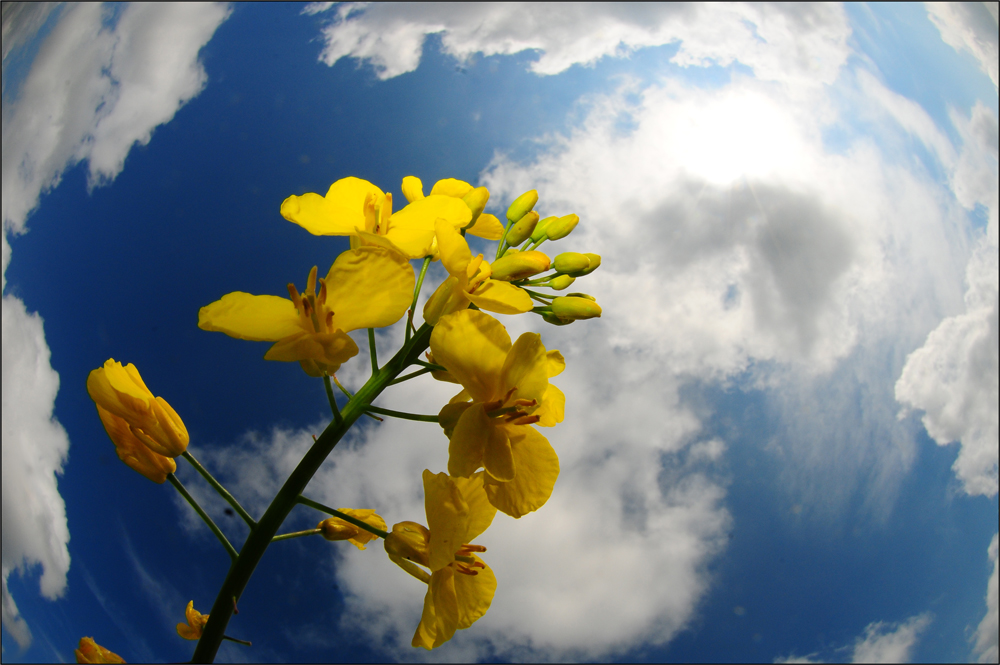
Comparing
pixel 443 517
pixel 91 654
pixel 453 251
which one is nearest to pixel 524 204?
pixel 453 251

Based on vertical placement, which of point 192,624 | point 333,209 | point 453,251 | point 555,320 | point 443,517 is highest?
point 333,209

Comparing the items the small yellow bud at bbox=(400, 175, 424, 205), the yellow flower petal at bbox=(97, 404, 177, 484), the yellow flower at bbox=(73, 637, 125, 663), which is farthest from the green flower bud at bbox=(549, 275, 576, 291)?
the yellow flower at bbox=(73, 637, 125, 663)

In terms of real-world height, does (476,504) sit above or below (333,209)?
below

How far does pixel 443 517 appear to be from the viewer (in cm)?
107

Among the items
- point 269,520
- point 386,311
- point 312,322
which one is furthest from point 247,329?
point 269,520

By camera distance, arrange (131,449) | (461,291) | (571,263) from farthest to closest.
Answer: (571,263) → (131,449) → (461,291)

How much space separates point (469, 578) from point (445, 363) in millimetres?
689

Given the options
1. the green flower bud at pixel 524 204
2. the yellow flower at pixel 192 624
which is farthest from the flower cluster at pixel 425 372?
the yellow flower at pixel 192 624

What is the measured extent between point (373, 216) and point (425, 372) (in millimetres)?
505

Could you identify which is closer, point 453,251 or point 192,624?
point 453,251

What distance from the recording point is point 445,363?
0.98 m

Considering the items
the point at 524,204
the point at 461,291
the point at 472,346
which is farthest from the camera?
the point at 524,204

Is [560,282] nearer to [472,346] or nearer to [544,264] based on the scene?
[544,264]

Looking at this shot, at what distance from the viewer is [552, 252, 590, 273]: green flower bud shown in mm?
1435
